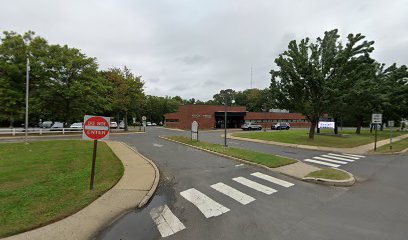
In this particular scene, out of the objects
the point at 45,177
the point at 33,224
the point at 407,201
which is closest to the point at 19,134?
the point at 45,177

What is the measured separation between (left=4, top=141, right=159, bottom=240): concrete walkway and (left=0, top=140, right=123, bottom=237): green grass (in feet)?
0.74

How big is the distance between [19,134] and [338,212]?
32.9m

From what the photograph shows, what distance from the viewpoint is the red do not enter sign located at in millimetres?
7391

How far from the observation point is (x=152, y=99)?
3597 inches

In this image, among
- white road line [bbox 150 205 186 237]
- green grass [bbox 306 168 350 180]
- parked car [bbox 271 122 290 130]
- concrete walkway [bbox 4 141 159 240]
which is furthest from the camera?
parked car [bbox 271 122 290 130]

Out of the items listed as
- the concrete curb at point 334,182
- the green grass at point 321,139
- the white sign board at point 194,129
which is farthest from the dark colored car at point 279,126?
the concrete curb at point 334,182

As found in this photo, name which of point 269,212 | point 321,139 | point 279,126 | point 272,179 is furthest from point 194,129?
point 279,126

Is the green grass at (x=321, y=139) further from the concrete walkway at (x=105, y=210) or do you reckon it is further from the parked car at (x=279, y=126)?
the parked car at (x=279, y=126)

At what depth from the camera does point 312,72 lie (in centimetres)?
2411

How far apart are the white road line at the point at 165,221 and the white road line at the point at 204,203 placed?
75 centimetres

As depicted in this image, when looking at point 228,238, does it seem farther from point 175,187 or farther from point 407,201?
point 407,201

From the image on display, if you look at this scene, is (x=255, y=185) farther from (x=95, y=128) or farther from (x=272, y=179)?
(x=95, y=128)

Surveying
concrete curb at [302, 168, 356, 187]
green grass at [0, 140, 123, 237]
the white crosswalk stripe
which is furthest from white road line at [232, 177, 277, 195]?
the white crosswalk stripe

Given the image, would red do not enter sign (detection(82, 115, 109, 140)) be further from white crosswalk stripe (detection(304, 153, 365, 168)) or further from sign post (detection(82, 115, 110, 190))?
white crosswalk stripe (detection(304, 153, 365, 168))
